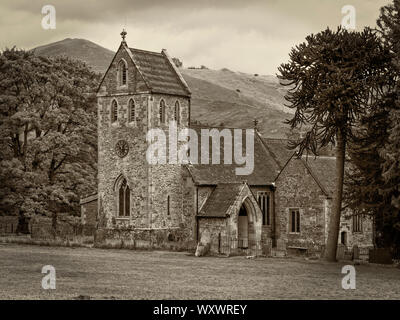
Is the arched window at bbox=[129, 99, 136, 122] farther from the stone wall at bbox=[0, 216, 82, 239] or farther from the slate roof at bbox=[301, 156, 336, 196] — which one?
the slate roof at bbox=[301, 156, 336, 196]

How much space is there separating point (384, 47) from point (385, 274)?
10.6 meters

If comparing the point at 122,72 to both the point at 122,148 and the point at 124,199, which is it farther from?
the point at 124,199

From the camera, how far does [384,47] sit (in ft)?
117

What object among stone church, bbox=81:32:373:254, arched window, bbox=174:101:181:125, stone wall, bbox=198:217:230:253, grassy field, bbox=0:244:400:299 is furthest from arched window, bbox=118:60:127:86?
grassy field, bbox=0:244:400:299

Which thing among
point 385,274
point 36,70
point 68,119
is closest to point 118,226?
point 68,119

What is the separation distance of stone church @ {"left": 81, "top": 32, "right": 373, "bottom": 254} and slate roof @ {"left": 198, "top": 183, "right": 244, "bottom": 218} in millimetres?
88

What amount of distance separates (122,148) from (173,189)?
14.6ft

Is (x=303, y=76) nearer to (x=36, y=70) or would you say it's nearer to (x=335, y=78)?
(x=335, y=78)

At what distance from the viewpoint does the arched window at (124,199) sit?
2028 inches

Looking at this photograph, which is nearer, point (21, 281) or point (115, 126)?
point (21, 281)

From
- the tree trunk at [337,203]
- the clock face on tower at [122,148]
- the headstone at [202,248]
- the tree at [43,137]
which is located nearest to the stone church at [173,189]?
the clock face on tower at [122,148]

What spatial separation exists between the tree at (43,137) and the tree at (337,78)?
71.4 ft

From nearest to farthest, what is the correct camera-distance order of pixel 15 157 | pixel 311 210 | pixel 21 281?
pixel 21 281 → pixel 311 210 → pixel 15 157

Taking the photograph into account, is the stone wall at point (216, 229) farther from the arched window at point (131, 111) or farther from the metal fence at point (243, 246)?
the arched window at point (131, 111)
